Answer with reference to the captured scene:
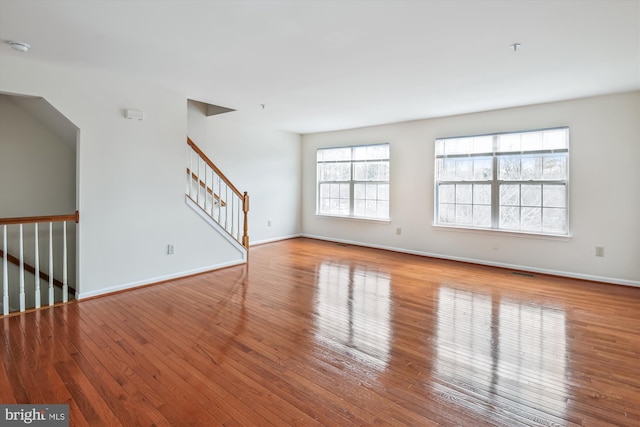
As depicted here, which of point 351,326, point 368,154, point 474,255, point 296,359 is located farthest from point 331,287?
point 368,154

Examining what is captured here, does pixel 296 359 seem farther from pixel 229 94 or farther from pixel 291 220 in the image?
pixel 291 220

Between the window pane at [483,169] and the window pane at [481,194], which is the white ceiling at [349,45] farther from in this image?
the window pane at [481,194]

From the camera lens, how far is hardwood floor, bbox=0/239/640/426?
1879mm

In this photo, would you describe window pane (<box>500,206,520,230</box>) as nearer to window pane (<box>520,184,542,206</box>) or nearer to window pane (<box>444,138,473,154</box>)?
window pane (<box>520,184,542,206</box>)

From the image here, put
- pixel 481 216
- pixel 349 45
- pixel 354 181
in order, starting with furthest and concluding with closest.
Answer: pixel 354 181, pixel 481 216, pixel 349 45

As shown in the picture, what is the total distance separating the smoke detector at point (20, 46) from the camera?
2.87 m

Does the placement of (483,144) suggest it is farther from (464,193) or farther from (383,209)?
(383,209)

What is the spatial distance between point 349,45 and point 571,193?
387 centimetres

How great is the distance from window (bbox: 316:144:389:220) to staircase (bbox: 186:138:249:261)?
7.08 ft

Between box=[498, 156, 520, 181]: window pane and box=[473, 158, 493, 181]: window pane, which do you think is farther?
box=[473, 158, 493, 181]: window pane

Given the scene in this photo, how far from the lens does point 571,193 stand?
4633 mm

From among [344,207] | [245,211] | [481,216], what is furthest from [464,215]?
[245,211]

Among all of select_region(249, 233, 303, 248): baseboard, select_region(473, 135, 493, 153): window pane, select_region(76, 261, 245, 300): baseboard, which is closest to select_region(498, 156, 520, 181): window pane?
select_region(473, 135, 493, 153): window pane

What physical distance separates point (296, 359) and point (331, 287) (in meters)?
1.77
